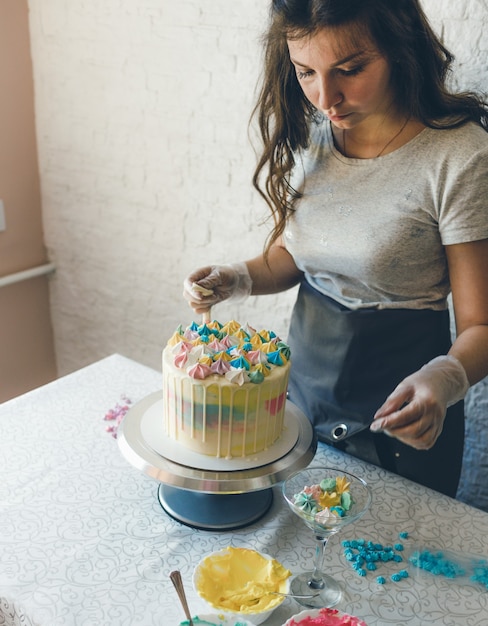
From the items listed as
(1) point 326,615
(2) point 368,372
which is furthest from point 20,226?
(1) point 326,615

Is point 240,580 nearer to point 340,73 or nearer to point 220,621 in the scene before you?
point 220,621

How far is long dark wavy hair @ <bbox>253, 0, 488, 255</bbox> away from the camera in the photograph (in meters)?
1.04

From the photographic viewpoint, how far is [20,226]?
2373mm

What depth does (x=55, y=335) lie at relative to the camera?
2.63 metres

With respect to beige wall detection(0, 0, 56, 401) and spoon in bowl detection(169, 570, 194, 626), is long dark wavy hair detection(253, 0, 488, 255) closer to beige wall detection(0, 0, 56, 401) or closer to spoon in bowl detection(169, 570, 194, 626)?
spoon in bowl detection(169, 570, 194, 626)

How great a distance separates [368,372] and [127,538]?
0.54 m

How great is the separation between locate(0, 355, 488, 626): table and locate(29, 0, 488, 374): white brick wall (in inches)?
34.5

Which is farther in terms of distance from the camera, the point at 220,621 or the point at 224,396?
the point at 224,396

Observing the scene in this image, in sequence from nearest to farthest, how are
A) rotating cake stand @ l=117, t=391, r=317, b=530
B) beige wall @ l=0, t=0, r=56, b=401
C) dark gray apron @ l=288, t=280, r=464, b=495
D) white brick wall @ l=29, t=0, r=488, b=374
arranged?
rotating cake stand @ l=117, t=391, r=317, b=530, dark gray apron @ l=288, t=280, r=464, b=495, white brick wall @ l=29, t=0, r=488, b=374, beige wall @ l=0, t=0, r=56, b=401

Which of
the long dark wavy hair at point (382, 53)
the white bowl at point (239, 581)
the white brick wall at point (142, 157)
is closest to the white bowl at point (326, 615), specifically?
the white bowl at point (239, 581)

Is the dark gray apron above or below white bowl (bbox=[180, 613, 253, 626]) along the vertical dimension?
above

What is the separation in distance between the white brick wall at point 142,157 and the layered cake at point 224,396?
2.71 ft

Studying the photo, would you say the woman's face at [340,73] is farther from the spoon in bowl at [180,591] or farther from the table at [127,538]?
the spoon in bowl at [180,591]

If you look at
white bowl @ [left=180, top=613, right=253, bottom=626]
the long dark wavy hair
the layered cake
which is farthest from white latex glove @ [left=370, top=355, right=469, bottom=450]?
the long dark wavy hair
